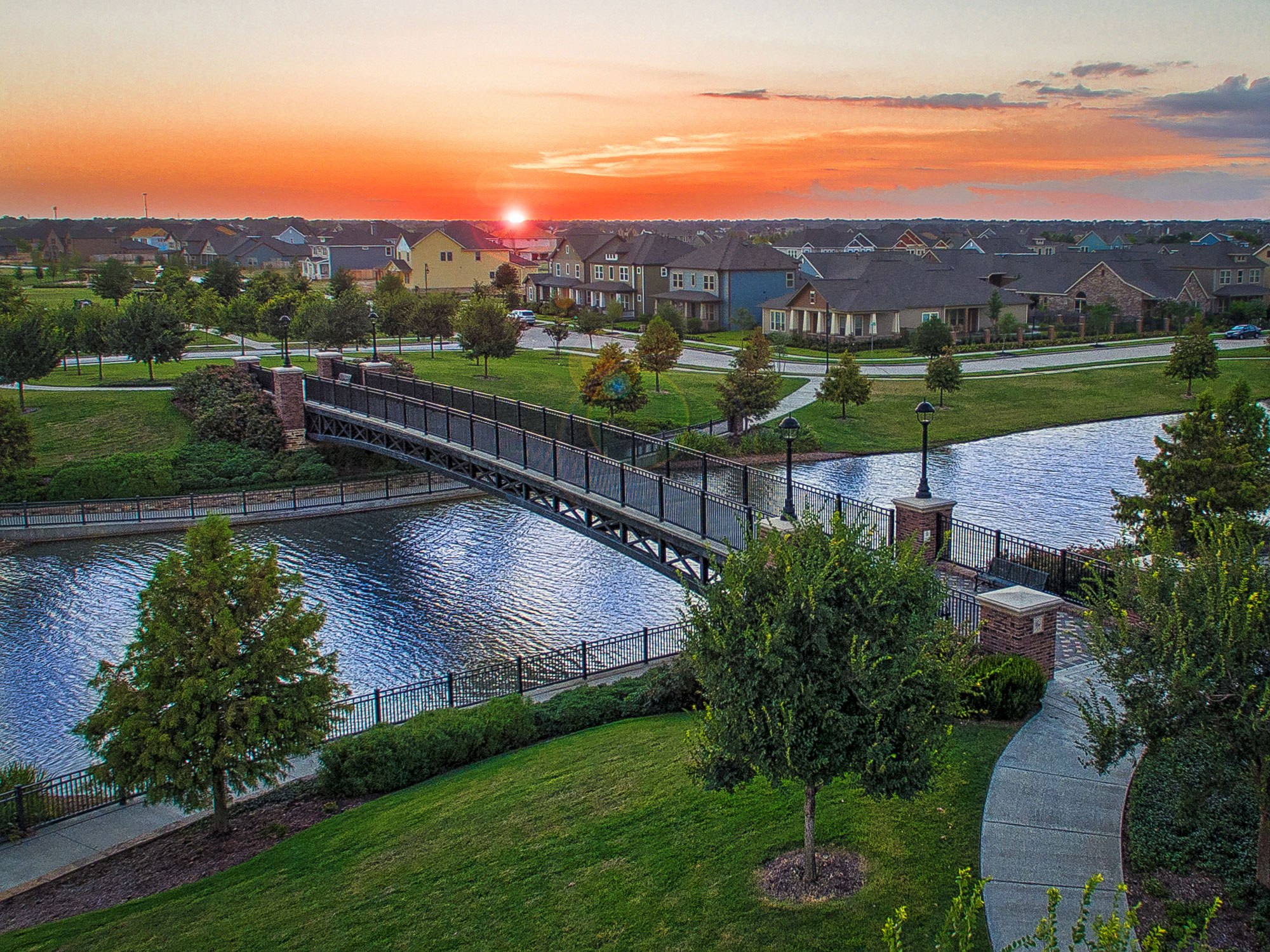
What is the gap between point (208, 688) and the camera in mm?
13852

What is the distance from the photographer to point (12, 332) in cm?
4131

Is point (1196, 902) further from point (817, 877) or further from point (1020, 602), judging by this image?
point (1020, 602)

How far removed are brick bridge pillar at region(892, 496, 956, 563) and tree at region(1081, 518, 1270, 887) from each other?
323 inches

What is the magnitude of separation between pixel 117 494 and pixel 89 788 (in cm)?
2153

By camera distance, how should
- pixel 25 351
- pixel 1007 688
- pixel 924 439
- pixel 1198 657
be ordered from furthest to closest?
pixel 25 351 < pixel 924 439 < pixel 1007 688 < pixel 1198 657

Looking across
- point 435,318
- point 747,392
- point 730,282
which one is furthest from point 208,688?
point 730,282

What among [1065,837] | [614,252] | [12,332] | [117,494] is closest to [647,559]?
[1065,837]

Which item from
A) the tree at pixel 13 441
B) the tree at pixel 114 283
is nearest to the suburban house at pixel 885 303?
the tree at pixel 114 283

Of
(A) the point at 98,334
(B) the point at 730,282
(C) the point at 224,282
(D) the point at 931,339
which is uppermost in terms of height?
(C) the point at 224,282

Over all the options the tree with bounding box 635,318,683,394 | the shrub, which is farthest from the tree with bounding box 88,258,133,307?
the shrub

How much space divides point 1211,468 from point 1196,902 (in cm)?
1304

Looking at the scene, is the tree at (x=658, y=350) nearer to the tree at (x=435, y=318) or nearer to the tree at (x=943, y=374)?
the tree at (x=943, y=374)

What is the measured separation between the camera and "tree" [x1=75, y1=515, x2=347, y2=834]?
1383 centimetres

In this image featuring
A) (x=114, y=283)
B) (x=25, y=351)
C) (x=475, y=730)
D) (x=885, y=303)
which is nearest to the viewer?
(x=475, y=730)
